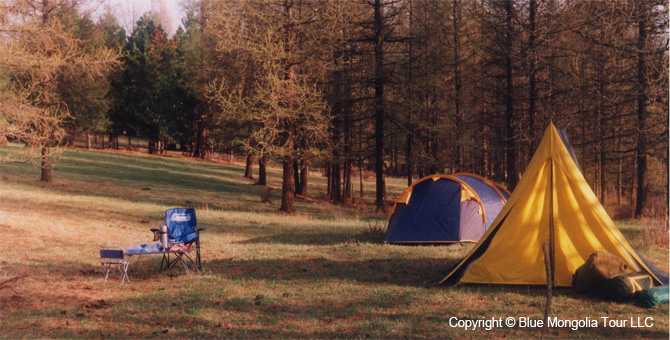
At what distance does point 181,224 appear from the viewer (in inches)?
439

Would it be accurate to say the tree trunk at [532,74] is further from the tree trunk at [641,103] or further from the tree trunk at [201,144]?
the tree trunk at [201,144]

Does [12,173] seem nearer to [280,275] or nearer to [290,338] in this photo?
[280,275]

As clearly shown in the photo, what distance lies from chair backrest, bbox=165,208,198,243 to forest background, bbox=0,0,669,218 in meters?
6.19

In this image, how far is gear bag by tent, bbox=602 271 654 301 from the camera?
764 cm

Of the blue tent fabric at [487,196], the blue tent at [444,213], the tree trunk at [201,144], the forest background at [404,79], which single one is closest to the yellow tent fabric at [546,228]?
the blue tent at [444,213]

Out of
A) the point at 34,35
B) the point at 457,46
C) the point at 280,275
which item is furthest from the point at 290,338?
the point at 457,46

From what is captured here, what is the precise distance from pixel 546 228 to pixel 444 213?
198 inches

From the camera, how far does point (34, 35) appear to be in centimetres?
1446

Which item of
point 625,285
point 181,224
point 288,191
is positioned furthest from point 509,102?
point 181,224

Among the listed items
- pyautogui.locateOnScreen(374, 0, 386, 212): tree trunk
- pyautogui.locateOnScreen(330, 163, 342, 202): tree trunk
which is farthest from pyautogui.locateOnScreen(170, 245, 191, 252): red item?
pyautogui.locateOnScreen(330, 163, 342, 202): tree trunk

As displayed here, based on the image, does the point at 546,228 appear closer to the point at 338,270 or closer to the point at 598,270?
the point at 598,270

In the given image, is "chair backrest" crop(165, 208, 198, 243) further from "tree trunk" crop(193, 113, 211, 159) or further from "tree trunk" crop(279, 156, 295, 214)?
"tree trunk" crop(193, 113, 211, 159)

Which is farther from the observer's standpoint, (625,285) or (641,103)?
(641,103)

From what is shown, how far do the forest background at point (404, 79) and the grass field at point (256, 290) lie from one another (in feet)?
11.3
